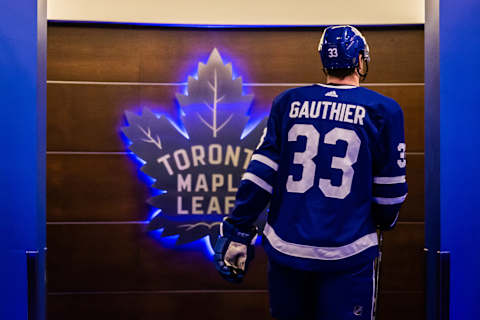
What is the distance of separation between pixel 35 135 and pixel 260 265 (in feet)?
6.11

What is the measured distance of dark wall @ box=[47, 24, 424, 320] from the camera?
3.02m

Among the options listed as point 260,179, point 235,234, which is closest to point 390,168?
point 260,179

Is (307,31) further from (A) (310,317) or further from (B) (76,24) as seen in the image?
(A) (310,317)

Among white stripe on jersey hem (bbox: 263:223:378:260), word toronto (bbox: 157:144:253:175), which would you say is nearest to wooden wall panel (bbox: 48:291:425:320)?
word toronto (bbox: 157:144:253:175)

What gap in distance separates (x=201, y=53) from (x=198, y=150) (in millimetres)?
583

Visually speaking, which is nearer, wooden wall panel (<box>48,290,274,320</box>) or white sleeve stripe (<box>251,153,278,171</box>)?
white sleeve stripe (<box>251,153,278,171</box>)

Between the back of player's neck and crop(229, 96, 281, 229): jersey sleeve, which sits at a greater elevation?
the back of player's neck

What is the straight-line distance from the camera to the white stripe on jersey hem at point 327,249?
5.15ft

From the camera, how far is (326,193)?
5.19 feet

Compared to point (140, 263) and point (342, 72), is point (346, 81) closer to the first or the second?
point (342, 72)

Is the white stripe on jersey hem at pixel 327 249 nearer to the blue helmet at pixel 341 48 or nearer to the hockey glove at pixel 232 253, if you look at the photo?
the hockey glove at pixel 232 253

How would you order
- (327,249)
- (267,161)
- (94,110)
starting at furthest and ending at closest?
(94,110) → (267,161) → (327,249)

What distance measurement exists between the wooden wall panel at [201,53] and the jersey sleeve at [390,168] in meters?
1.49

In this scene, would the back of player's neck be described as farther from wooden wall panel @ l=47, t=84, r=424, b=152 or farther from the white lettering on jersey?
wooden wall panel @ l=47, t=84, r=424, b=152
